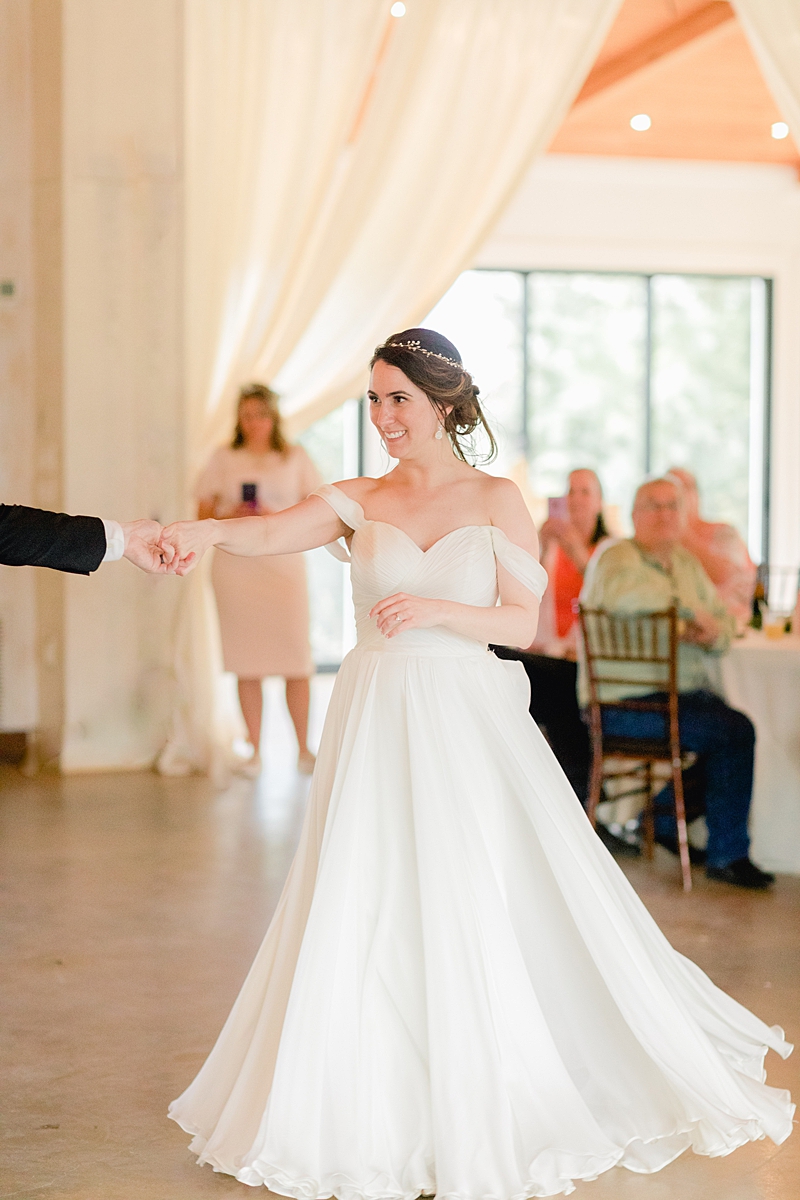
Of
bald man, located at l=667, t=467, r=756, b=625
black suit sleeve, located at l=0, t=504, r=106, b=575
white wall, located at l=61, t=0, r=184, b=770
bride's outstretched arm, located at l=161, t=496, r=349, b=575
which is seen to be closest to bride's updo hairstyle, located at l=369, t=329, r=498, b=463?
bride's outstretched arm, located at l=161, t=496, r=349, b=575

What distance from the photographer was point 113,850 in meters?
4.80

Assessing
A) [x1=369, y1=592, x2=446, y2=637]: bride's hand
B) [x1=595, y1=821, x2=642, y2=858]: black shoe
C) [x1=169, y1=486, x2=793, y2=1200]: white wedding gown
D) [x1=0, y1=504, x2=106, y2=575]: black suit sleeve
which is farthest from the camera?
[x1=595, y1=821, x2=642, y2=858]: black shoe

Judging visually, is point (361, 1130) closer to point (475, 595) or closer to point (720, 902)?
point (475, 595)

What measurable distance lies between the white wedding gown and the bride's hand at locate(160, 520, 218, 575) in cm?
26

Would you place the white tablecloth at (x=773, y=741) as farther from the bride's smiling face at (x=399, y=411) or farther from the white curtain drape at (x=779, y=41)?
the white curtain drape at (x=779, y=41)

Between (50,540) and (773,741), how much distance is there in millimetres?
2940

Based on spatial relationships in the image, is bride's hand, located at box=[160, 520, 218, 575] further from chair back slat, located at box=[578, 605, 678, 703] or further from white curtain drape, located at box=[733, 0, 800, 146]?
white curtain drape, located at box=[733, 0, 800, 146]

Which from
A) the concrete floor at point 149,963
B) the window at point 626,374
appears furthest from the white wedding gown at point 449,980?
the window at point 626,374

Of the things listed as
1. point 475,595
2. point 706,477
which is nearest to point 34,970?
point 475,595

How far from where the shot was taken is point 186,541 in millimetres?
2594

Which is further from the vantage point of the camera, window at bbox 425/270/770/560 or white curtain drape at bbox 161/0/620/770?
window at bbox 425/270/770/560

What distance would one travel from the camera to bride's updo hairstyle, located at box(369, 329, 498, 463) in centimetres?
252

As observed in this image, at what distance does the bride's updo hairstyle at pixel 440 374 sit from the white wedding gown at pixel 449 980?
0.84 ft

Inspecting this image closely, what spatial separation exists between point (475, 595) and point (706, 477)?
349 inches
